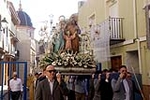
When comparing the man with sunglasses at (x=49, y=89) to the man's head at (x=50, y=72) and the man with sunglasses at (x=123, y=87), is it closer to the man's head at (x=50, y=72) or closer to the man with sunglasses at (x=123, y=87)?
the man's head at (x=50, y=72)

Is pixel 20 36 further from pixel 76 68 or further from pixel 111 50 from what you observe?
pixel 76 68

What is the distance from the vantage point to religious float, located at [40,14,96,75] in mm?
9320

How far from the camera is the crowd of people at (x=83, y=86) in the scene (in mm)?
6086

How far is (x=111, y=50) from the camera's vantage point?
15211 mm

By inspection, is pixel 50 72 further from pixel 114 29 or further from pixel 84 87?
pixel 114 29

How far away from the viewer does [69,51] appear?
399 inches

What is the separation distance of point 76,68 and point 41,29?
2153mm

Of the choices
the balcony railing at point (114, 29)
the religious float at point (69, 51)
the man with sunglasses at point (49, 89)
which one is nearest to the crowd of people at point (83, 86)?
Result: the man with sunglasses at point (49, 89)

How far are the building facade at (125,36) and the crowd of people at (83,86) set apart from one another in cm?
152

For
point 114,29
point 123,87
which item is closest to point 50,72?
point 123,87

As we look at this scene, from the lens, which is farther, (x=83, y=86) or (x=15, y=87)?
(x=15, y=87)

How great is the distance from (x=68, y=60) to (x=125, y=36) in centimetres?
511

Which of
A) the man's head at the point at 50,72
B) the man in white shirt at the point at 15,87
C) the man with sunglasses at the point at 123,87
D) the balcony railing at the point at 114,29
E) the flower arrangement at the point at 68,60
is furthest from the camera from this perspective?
the balcony railing at the point at 114,29

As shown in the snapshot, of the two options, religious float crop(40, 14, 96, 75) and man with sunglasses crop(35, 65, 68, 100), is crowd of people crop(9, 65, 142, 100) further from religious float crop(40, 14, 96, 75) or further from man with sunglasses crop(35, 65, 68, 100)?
religious float crop(40, 14, 96, 75)
